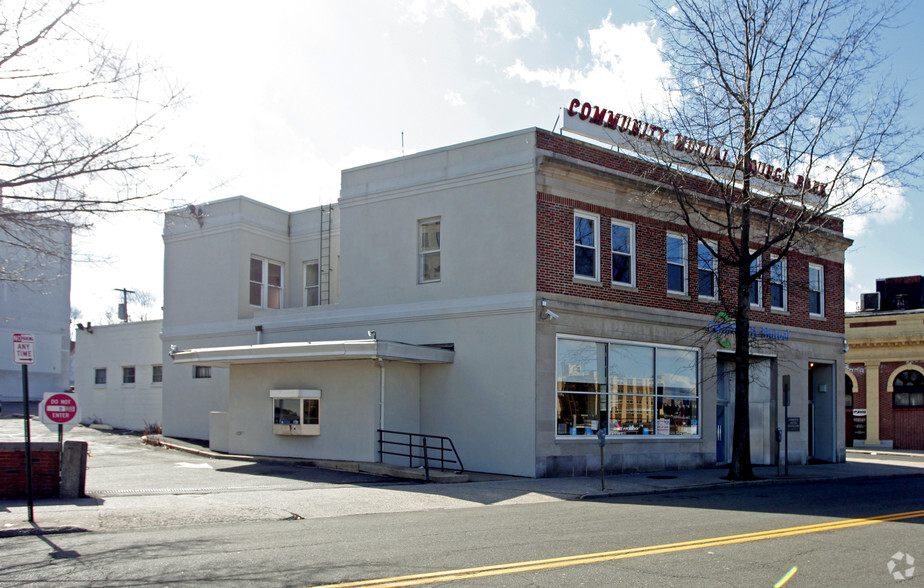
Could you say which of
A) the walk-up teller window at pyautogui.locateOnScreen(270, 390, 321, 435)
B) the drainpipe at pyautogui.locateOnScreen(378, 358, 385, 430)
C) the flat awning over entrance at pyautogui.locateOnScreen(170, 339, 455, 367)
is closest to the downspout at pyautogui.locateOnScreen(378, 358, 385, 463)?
the drainpipe at pyautogui.locateOnScreen(378, 358, 385, 430)

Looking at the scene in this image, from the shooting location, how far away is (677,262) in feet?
77.4

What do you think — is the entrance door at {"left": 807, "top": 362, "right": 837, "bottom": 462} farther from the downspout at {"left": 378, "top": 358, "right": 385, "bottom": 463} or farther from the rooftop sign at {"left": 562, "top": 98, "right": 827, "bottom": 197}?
the downspout at {"left": 378, "top": 358, "right": 385, "bottom": 463}

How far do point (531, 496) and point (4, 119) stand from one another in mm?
11021

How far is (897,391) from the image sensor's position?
39875 mm

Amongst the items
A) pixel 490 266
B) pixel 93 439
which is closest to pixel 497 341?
pixel 490 266

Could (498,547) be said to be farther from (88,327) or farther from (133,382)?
(88,327)

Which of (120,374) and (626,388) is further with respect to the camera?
(120,374)

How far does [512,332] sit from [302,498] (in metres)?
7.14

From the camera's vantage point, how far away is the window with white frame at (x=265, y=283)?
28.2 m

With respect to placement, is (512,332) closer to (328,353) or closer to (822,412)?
(328,353)

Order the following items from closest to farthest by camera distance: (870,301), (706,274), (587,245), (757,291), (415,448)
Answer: (415,448) → (587,245) → (706,274) → (757,291) → (870,301)

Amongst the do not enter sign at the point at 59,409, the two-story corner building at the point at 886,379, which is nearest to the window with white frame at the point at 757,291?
the two-story corner building at the point at 886,379

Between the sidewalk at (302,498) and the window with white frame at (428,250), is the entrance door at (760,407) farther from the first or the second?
the window with white frame at (428,250)

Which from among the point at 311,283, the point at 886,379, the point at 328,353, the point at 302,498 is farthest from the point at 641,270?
the point at 886,379
